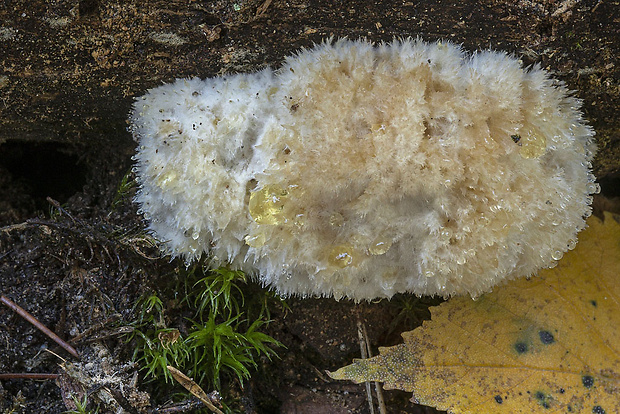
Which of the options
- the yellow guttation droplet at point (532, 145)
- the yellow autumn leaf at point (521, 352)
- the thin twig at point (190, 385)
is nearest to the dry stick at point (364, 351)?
the yellow autumn leaf at point (521, 352)

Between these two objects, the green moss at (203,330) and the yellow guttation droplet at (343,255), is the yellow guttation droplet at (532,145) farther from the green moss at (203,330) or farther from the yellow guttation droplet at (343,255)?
the green moss at (203,330)

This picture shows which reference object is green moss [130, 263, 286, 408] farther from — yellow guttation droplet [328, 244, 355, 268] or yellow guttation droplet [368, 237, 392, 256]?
yellow guttation droplet [368, 237, 392, 256]

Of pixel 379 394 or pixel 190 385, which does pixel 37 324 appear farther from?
pixel 379 394

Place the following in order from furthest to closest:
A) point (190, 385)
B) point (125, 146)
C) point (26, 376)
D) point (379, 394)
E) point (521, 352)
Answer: point (125, 146) < point (379, 394) < point (521, 352) < point (190, 385) < point (26, 376)

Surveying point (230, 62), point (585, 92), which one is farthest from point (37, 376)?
point (585, 92)

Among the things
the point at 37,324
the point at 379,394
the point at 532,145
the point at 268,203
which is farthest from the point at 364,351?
the point at 37,324

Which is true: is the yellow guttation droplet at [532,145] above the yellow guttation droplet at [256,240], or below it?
above
